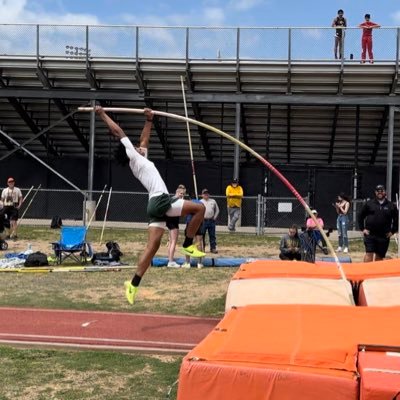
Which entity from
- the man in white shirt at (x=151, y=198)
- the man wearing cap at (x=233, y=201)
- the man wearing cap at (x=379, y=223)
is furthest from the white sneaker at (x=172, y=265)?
the man wearing cap at (x=233, y=201)

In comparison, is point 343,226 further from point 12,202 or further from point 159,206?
point 159,206

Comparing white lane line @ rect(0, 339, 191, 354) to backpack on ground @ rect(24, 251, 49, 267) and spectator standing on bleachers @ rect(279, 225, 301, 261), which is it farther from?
spectator standing on bleachers @ rect(279, 225, 301, 261)

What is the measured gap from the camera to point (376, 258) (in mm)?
11922

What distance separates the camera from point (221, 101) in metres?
23.3

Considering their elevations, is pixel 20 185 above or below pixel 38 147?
below

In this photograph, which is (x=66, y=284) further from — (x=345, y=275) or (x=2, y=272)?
(x=345, y=275)

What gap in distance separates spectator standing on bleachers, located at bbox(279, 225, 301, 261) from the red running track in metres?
5.44

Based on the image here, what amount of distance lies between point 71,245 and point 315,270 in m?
7.32

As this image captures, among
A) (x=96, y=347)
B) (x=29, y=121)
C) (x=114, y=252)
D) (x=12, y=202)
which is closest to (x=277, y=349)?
(x=96, y=347)

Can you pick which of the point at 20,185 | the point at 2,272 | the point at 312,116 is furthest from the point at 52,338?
the point at 20,185

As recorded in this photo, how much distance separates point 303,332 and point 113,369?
206 cm

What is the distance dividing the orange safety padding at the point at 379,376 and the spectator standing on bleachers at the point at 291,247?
9.54 meters

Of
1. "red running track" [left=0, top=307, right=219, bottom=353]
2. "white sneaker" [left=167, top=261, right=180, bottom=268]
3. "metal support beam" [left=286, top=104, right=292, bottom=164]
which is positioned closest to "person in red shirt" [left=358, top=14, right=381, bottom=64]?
"metal support beam" [left=286, top=104, right=292, bottom=164]

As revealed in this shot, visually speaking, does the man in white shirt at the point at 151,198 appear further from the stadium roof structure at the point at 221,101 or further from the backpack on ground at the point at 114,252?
the stadium roof structure at the point at 221,101
